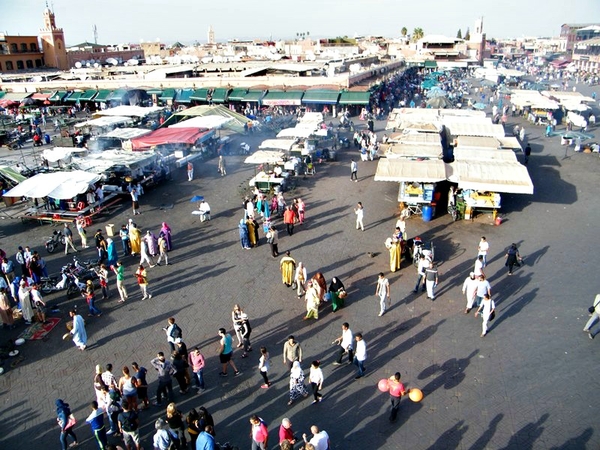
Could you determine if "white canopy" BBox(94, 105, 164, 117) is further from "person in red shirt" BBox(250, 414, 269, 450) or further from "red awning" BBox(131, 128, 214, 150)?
"person in red shirt" BBox(250, 414, 269, 450)

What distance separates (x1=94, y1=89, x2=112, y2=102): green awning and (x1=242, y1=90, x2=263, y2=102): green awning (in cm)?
1347

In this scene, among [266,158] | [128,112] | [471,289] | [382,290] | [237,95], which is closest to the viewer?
[471,289]

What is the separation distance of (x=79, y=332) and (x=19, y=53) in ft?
219

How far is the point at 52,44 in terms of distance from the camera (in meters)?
65.4

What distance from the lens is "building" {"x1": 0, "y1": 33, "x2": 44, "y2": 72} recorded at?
60109 mm

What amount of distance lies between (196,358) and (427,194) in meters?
11.3

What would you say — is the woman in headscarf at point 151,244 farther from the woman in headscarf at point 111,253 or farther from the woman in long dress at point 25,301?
the woman in long dress at point 25,301

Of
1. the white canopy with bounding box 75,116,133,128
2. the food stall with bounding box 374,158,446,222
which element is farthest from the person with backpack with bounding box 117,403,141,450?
the white canopy with bounding box 75,116,133,128

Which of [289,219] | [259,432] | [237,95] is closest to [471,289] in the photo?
[259,432]

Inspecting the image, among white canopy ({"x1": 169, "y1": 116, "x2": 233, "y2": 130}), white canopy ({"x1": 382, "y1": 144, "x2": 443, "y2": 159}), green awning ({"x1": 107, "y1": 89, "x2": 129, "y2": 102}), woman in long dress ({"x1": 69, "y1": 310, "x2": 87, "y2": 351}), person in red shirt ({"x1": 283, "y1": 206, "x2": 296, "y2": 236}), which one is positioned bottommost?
woman in long dress ({"x1": 69, "y1": 310, "x2": 87, "y2": 351})

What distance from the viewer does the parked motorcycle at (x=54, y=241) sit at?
15783mm

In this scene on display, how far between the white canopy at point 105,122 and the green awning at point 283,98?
40.4ft

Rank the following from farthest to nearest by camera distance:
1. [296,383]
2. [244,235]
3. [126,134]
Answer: [126,134]
[244,235]
[296,383]

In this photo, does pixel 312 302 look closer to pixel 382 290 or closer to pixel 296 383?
pixel 382 290
